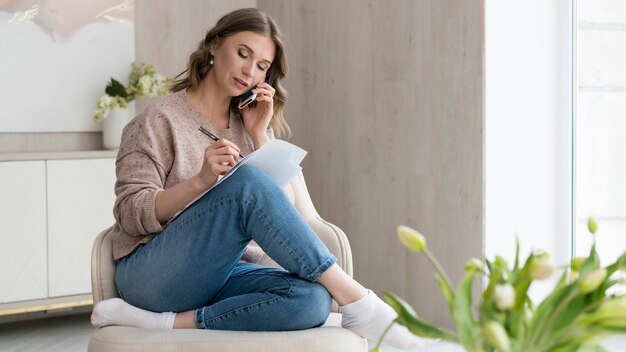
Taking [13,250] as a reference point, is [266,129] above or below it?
above

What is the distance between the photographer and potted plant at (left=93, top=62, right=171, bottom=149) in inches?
160

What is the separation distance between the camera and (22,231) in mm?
3631

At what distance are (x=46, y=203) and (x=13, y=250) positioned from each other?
24 cm

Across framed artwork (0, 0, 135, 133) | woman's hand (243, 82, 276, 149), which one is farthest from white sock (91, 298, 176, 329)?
framed artwork (0, 0, 135, 133)

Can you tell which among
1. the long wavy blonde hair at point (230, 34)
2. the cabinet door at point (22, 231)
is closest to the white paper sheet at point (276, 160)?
the long wavy blonde hair at point (230, 34)

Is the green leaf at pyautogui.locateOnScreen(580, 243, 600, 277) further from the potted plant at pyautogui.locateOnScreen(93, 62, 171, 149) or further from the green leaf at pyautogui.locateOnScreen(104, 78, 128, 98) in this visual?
the green leaf at pyautogui.locateOnScreen(104, 78, 128, 98)

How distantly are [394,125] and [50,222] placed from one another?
1.56 m

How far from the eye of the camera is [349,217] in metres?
4.24

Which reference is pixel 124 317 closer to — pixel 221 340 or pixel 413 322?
pixel 221 340

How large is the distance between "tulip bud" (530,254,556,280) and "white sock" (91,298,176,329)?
1321 mm

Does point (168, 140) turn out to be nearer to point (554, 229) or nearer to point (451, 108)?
point (451, 108)

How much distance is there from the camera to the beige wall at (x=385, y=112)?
3582mm

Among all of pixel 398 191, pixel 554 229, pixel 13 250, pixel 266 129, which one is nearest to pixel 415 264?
pixel 398 191

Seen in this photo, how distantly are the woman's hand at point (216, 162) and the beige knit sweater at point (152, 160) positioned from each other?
0.52 feet
